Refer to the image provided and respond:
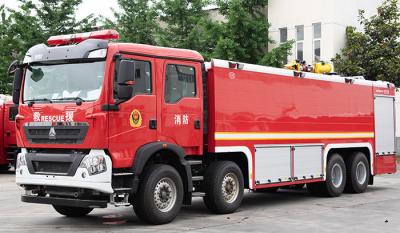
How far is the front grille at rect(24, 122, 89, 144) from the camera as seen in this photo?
961 centimetres

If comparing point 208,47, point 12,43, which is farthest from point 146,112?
point 12,43

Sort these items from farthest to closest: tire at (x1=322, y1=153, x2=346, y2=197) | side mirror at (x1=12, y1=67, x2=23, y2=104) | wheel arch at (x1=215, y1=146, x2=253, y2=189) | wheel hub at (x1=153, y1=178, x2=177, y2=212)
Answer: tire at (x1=322, y1=153, x2=346, y2=197) → wheel arch at (x1=215, y1=146, x2=253, y2=189) → side mirror at (x1=12, y1=67, x2=23, y2=104) → wheel hub at (x1=153, y1=178, x2=177, y2=212)

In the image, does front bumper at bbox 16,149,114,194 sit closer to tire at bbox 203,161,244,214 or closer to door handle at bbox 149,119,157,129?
door handle at bbox 149,119,157,129

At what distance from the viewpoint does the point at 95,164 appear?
9461mm

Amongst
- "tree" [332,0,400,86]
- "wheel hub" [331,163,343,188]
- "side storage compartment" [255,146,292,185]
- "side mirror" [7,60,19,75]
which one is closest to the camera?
"side mirror" [7,60,19,75]

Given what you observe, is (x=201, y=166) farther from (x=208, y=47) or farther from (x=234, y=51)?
(x=208, y=47)

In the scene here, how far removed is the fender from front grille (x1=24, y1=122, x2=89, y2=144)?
3.10ft

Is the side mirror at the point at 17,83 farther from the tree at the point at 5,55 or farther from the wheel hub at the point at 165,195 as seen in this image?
the tree at the point at 5,55

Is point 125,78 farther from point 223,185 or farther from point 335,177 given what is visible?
point 335,177

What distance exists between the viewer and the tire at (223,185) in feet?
36.7

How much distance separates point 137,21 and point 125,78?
23.6 meters

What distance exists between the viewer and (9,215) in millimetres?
11758

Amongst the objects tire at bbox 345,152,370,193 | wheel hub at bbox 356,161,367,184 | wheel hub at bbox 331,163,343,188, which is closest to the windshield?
wheel hub at bbox 331,163,343,188

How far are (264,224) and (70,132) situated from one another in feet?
11.8
